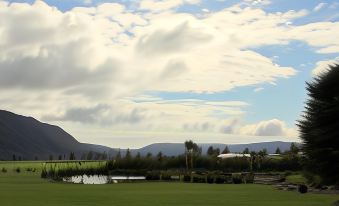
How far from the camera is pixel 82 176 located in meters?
61.1

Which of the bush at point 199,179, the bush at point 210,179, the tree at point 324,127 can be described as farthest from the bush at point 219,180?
the tree at point 324,127

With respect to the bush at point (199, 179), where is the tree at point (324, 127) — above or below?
above

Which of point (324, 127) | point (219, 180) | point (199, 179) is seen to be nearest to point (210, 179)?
point (219, 180)

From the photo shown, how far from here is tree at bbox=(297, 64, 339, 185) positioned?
31.2m

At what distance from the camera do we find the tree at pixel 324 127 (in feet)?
103

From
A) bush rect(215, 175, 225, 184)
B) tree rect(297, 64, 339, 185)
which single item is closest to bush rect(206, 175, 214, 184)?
bush rect(215, 175, 225, 184)

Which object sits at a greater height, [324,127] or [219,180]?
[324,127]

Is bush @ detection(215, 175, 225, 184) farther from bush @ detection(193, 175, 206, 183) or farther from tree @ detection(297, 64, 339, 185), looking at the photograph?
tree @ detection(297, 64, 339, 185)

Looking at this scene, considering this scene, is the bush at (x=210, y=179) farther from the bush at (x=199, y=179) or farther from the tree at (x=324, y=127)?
the tree at (x=324, y=127)

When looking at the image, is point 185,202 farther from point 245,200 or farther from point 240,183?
point 240,183

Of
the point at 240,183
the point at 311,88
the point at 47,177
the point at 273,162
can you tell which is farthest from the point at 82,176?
the point at 311,88

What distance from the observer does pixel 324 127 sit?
31.6 meters

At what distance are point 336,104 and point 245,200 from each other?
7.33 m

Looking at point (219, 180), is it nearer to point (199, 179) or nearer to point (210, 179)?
point (210, 179)
